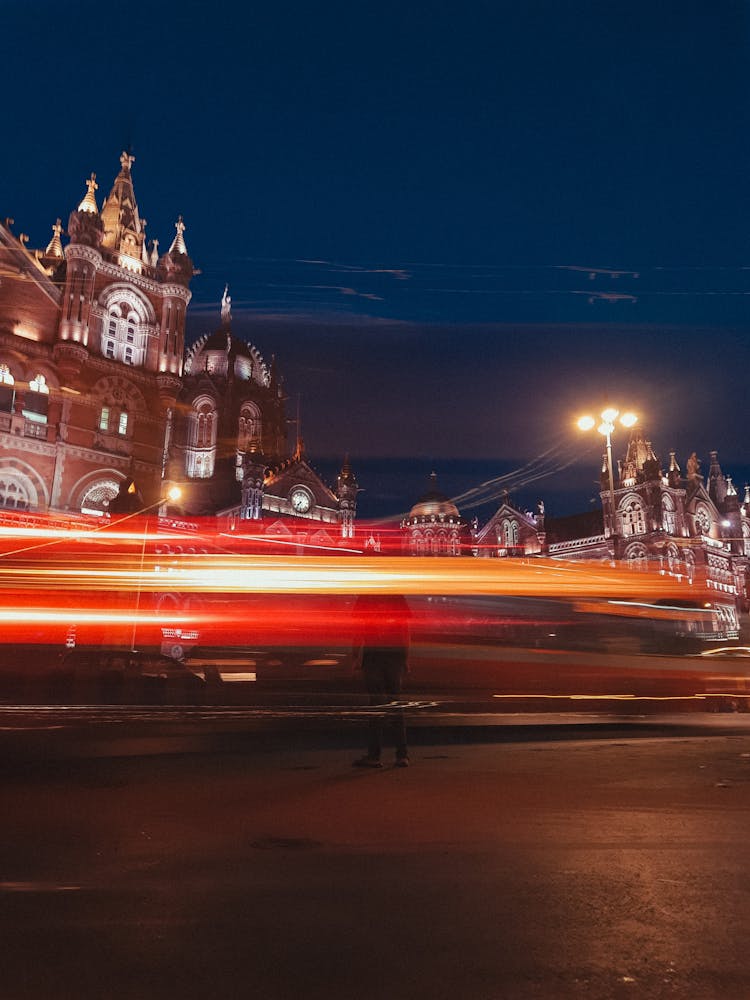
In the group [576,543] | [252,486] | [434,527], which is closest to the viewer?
[252,486]

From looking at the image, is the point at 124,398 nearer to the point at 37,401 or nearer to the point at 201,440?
the point at 37,401

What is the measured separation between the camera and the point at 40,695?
12.8 m

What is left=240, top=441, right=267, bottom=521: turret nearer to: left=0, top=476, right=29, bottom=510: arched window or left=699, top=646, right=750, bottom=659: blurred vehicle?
left=0, top=476, right=29, bottom=510: arched window

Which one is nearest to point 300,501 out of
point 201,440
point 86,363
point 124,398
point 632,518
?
point 201,440

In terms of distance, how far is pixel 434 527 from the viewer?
85.4m

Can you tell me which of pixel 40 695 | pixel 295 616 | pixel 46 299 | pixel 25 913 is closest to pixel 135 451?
pixel 46 299

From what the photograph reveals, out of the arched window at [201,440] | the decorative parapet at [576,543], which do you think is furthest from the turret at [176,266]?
the decorative parapet at [576,543]

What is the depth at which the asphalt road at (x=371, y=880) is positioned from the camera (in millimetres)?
2557

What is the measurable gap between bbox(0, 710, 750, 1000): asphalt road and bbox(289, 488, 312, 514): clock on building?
184 ft

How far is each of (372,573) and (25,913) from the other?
775 inches

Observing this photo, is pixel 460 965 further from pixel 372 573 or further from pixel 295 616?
pixel 295 616

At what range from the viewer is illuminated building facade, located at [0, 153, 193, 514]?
43.8 meters

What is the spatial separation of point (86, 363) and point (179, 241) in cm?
1643

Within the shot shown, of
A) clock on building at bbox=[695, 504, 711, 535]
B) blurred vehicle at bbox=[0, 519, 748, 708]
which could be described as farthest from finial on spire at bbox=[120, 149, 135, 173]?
clock on building at bbox=[695, 504, 711, 535]
